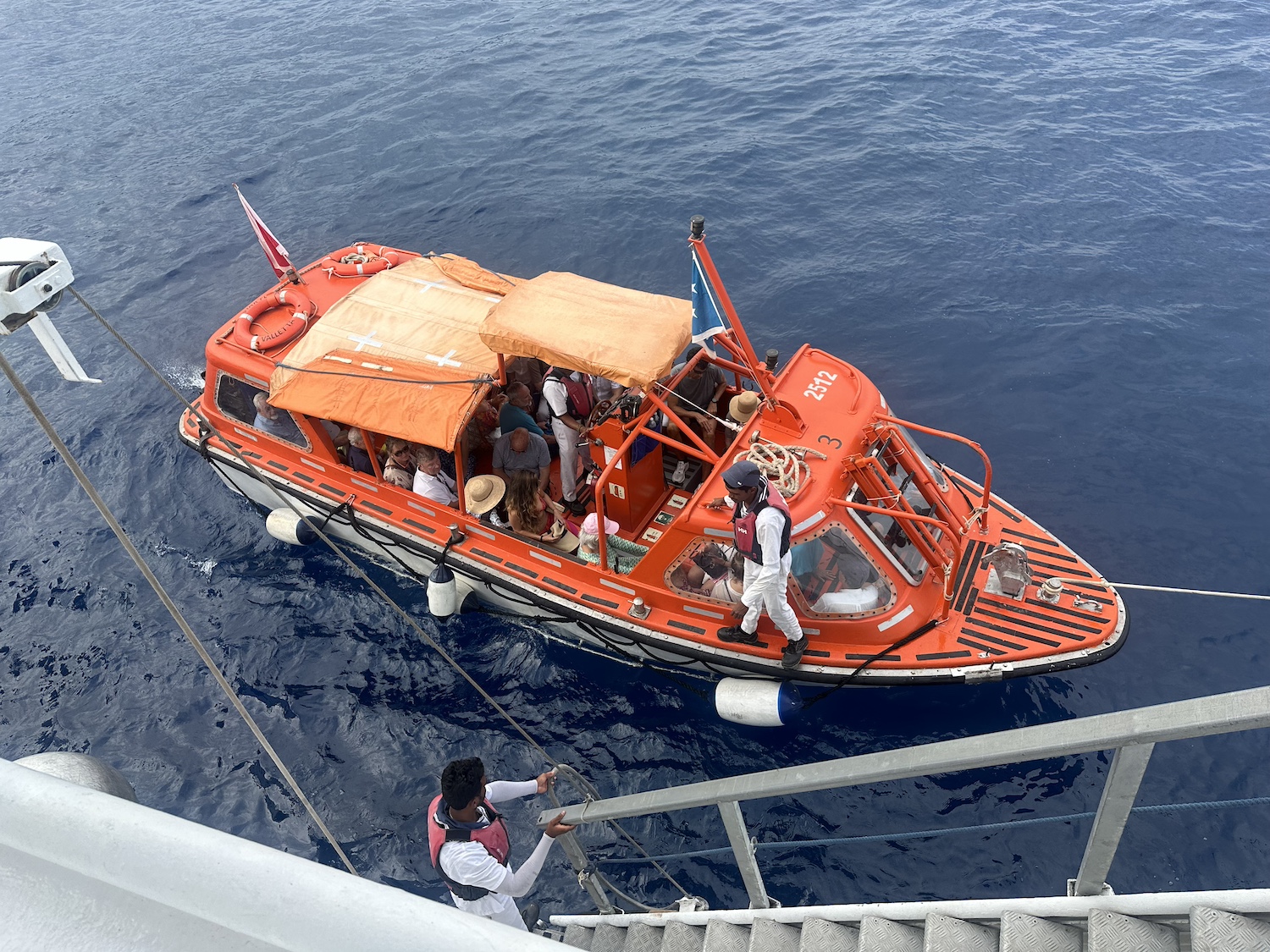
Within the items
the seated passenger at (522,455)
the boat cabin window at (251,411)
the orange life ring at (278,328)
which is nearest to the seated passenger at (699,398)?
the seated passenger at (522,455)

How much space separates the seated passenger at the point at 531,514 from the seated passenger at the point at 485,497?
7.8 inches

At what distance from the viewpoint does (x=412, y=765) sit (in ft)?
27.3

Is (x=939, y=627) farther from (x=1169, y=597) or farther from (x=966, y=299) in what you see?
(x=966, y=299)

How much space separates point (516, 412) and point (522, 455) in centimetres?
61

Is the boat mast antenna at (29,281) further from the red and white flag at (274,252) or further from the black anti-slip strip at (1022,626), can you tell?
the red and white flag at (274,252)

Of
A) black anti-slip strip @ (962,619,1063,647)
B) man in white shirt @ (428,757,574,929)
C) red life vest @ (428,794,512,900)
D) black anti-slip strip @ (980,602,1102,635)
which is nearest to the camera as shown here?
man in white shirt @ (428,757,574,929)

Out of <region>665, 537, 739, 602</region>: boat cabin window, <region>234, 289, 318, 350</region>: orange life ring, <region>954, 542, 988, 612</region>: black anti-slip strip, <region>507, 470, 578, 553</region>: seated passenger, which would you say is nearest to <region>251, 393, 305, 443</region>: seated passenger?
<region>234, 289, 318, 350</region>: orange life ring

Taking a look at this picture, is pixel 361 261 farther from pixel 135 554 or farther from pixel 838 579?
pixel 135 554

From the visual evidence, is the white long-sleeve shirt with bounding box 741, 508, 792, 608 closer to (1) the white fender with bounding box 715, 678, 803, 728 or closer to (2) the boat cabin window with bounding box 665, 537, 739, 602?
(2) the boat cabin window with bounding box 665, 537, 739, 602

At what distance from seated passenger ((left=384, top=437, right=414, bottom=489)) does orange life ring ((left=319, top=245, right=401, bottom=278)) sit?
2847 millimetres

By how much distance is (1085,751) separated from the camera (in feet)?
8.45

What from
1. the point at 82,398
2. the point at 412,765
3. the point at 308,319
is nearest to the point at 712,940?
the point at 412,765

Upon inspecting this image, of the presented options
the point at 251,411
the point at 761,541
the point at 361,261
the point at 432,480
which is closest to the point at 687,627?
the point at 761,541

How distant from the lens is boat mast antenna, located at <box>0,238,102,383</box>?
11.9 ft
